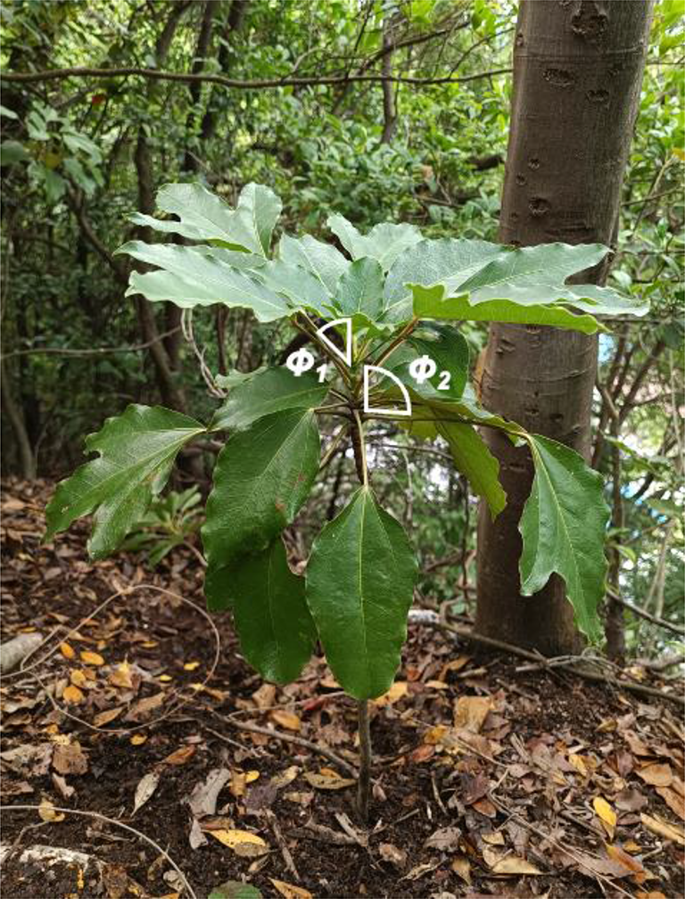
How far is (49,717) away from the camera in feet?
5.25

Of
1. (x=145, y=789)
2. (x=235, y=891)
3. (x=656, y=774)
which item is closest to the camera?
(x=235, y=891)

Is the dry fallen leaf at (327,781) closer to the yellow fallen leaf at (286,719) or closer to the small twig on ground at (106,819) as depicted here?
the yellow fallen leaf at (286,719)

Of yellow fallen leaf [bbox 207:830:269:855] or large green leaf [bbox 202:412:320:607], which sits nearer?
large green leaf [bbox 202:412:320:607]

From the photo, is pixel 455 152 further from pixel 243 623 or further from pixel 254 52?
pixel 243 623

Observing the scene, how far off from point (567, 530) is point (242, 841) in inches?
33.3

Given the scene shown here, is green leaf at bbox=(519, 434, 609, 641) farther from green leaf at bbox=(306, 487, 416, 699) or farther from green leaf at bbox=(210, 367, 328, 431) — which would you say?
green leaf at bbox=(210, 367, 328, 431)

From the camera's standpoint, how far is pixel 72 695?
5.54 ft

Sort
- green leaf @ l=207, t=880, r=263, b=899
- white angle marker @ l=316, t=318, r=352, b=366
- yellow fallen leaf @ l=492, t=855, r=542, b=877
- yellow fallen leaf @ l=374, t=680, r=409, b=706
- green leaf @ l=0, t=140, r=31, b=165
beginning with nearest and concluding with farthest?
white angle marker @ l=316, t=318, r=352, b=366, green leaf @ l=207, t=880, r=263, b=899, yellow fallen leaf @ l=492, t=855, r=542, b=877, yellow fallen leaf @ l=374, t=680, r=409, b=706, green leaf @ l=0, t=140, r=31, b=165

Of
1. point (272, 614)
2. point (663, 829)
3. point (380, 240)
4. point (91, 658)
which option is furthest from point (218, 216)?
point (663, 829)

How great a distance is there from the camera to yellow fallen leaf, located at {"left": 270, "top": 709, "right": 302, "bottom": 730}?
1623 millimetres

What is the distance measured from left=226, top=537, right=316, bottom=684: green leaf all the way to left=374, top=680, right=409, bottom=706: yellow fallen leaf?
27.1 inches

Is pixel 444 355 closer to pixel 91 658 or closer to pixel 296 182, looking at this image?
pixel 91 658

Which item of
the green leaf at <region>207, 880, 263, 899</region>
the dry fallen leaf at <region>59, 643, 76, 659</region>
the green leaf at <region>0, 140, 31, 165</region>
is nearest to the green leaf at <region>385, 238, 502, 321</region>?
the green leaf at <region>207, 880, 263, 899</region>

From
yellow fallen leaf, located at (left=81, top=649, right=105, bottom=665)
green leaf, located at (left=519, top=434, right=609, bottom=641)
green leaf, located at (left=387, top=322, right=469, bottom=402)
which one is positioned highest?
green leaf, located at (left=387, top=322, right=469, bottom=402)
